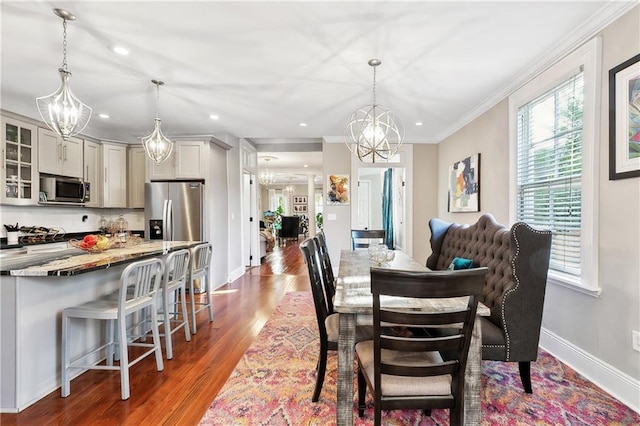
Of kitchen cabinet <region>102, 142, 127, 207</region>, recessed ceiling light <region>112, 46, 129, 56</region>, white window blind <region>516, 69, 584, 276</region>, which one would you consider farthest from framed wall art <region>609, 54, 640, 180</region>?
kitchen cabinet <region>102, 142, 127, 207</region>

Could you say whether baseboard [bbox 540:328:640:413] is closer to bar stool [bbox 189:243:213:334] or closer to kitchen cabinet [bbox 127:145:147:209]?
bar stool [bbox 189:243:213:334]

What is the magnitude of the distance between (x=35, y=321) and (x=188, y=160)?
3.09m

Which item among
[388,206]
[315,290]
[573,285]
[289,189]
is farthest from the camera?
[289,189]

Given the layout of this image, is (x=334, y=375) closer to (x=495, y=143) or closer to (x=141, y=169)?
(x=495, y=143)

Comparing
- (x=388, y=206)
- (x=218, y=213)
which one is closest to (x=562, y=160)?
(x=218, y=213)

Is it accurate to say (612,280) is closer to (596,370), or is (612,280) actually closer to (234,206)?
(596,370)

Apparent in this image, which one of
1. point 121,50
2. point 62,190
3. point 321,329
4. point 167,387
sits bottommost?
point 167,387

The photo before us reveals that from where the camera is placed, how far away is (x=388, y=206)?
7738 millimetres

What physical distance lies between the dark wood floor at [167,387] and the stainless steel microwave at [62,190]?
2.54 m

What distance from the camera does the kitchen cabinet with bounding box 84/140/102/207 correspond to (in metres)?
4.52

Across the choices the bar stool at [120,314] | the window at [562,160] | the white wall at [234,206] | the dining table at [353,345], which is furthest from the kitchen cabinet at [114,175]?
the window at [562,160]

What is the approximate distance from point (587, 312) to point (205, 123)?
4.75m

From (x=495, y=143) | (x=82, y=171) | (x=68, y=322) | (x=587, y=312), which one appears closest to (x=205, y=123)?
(x=82, y=171)

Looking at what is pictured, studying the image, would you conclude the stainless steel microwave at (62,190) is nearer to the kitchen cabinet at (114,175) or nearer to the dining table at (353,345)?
the kitchen cabinet at (114,175)
